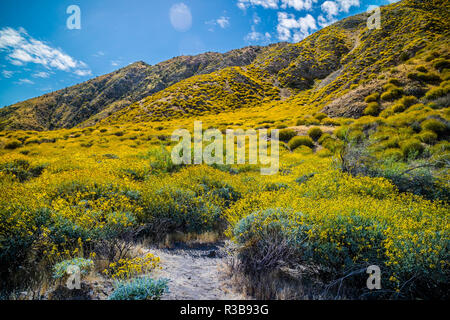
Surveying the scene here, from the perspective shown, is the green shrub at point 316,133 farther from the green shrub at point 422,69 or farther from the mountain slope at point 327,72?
the green shrub at point 422,69

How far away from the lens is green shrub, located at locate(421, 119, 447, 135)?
11.2 m

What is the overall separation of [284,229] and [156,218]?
4088 millimetres

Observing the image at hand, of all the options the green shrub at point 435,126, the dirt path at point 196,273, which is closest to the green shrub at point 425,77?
the green shrub at point 435,126

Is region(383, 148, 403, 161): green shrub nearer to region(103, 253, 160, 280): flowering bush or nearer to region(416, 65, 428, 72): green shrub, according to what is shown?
region(103, 253, 160, 280): flowering bush

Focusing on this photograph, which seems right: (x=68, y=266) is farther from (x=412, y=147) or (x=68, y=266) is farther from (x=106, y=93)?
(x=106, y=93)

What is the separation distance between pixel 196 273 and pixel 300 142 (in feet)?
47.9

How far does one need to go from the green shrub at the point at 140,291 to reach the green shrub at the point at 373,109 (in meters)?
20.2

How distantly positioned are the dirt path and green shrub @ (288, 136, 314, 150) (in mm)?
12645

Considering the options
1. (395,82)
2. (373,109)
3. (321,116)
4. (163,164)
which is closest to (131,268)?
(163,164)

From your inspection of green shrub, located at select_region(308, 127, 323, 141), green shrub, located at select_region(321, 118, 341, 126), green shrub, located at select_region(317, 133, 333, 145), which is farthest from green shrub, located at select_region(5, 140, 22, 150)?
green shrub, located at select_region(321, 118, 341, 126)

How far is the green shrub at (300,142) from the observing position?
16.5 m

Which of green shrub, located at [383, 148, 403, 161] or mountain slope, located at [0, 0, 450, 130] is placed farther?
mountain slope, located at [0, 0, 450, 130]
